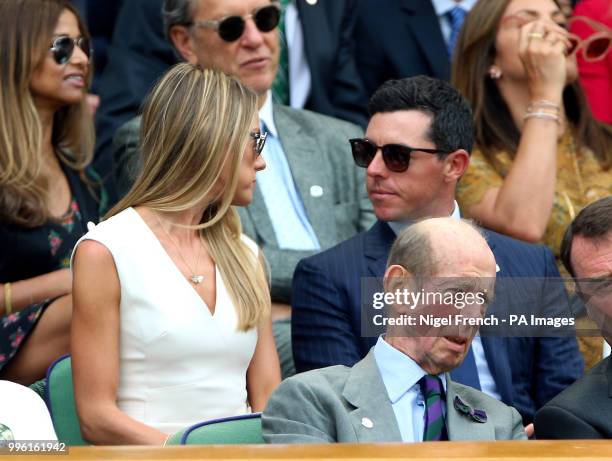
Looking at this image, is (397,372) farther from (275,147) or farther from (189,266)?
(275,147)

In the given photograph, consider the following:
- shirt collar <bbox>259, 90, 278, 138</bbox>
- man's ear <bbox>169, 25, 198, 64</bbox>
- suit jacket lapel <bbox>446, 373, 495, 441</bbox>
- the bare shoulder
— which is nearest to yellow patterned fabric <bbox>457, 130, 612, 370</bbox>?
shirt collar <bbox>259, 90, 278, 138</bbox>

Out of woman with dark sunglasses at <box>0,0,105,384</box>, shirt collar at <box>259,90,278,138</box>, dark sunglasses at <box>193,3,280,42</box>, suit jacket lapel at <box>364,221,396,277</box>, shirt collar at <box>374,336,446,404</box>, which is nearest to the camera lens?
shirt collar at <box>374,336,446,404</box>

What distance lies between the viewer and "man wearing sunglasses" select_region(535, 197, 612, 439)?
302 cm

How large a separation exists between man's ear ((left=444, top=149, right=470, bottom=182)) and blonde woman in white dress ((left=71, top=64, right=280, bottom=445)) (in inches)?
29.0

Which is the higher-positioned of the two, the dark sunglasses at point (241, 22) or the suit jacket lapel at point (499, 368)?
the dark sunglasses at point (241, 22)

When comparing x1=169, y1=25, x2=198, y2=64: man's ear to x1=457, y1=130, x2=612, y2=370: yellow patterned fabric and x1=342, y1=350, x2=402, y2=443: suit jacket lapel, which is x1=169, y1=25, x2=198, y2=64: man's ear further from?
x1=342, y1=350, x2=402, y2=443: suit jacket lapel

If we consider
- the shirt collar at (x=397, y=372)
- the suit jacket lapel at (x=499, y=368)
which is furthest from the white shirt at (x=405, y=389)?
the suit jacket lapel at (x=499, y=368)

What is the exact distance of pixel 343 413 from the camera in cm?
293

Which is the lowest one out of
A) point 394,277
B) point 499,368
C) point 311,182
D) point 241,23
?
point 499,368

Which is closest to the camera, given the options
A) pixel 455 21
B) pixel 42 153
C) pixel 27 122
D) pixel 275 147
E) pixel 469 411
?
pixel 469 411

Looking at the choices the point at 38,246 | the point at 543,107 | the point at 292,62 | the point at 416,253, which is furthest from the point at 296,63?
the point at 416,253

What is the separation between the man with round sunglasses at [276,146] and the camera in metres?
4.81

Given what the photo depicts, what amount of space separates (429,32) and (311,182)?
1290mm

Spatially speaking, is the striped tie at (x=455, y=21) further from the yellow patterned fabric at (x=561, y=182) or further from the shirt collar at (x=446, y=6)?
the yellow patterned fabric at (x=561, y=182)
